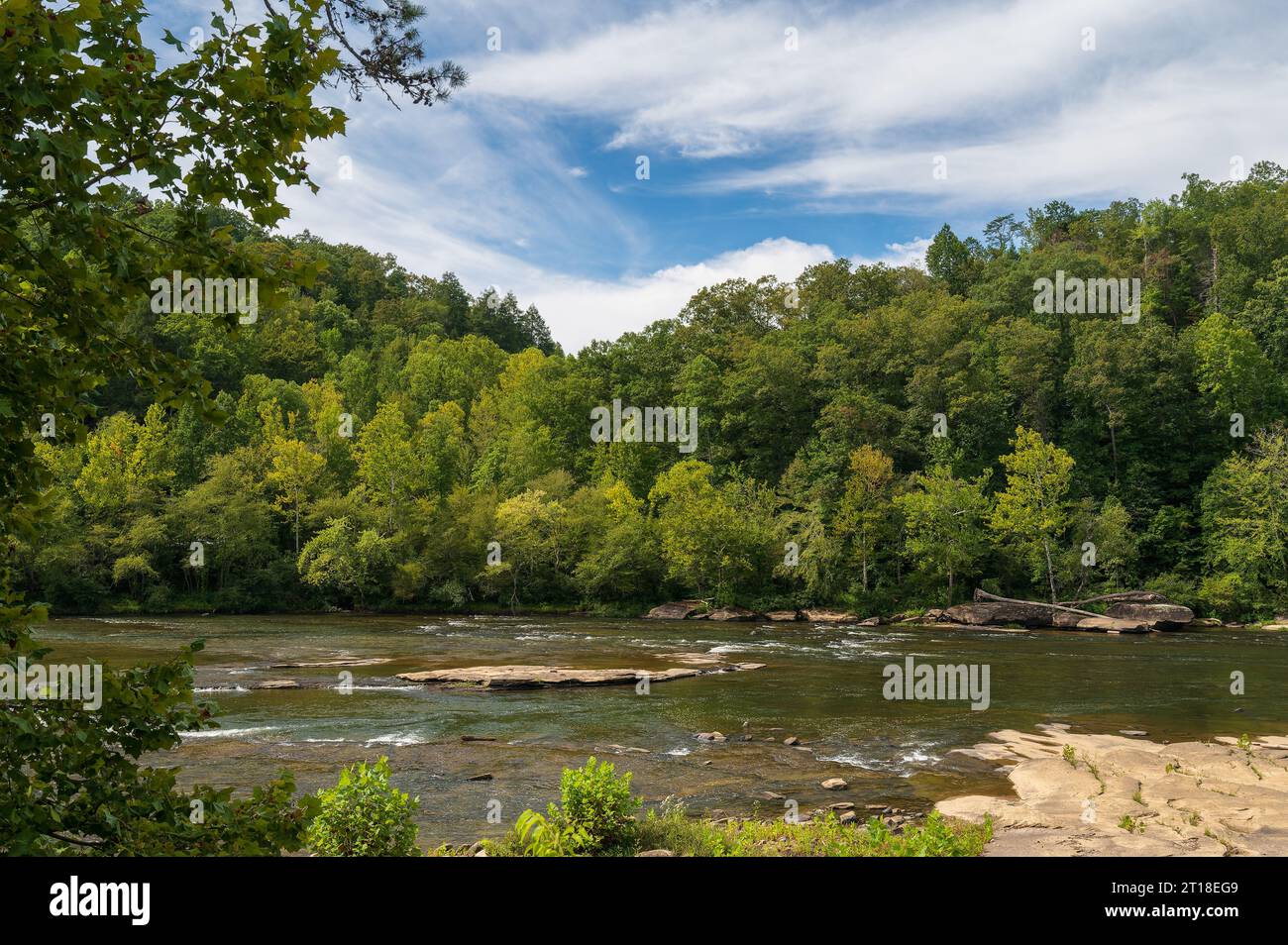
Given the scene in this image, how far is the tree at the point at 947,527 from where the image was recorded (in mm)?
57719

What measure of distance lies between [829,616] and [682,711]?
3622cm

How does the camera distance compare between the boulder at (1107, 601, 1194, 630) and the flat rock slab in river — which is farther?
the boulder at (1107, 601, 1194, 630)

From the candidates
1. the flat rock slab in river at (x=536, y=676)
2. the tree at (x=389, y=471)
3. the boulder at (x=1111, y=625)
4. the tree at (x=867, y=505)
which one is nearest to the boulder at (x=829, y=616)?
the tree at (x=867, y=505)

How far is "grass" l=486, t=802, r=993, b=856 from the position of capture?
31.5 ft

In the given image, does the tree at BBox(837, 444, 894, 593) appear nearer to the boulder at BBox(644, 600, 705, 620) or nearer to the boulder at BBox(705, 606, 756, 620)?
the boulder at BBox(705, 606, 756, 620)

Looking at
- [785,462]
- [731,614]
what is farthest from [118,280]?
[785,462]

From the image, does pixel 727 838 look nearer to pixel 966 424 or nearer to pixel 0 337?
pixel 0 337

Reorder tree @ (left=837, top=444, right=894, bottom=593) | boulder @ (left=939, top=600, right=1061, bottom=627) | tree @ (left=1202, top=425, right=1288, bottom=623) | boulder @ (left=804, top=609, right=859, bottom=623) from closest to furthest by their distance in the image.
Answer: boulder @ (left=939, top=600, right=1061, bottom=627) < tree @ (left=1202, top=425, right=1288, bottom=623) < boulder @ (left=804, top=609, right=859, bottom=623) < tree @ (left=837, top=444, right=894, bottom=593)

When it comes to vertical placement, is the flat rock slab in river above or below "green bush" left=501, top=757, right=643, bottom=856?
below

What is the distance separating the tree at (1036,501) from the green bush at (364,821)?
55.3 metres

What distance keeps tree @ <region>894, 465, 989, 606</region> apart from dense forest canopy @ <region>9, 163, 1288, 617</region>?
0.69ft

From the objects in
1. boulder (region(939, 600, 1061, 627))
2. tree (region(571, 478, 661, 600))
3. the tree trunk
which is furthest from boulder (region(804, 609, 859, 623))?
the tree trunk

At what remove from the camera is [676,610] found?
59531 millimetres
